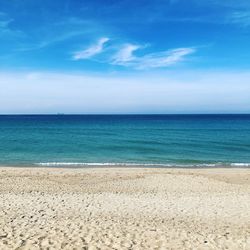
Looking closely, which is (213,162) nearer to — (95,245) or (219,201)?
(219,201)

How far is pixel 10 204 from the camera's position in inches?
558

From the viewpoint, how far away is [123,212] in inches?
531

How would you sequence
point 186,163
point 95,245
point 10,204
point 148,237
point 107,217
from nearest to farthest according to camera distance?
point 95,245, point 148,237, point 107,217, point 10,204, point 186,163

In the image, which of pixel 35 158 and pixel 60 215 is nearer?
pixel 60 215

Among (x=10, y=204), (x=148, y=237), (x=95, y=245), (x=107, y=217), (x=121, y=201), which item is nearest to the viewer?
(x=95, y=245)

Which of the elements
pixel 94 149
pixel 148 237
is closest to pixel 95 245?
pixel 148 237

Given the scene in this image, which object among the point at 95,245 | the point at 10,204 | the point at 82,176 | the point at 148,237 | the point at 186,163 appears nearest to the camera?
the point at 95,245

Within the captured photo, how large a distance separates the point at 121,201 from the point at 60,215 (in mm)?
3399

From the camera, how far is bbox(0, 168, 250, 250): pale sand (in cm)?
1002

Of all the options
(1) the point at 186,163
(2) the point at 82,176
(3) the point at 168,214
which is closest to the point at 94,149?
(1) the point at 186,163

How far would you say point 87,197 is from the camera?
15992 mm

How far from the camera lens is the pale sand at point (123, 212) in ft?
32.9

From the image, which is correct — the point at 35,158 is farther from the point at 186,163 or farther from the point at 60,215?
the point at 60,215

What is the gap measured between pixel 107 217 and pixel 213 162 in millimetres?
21192
